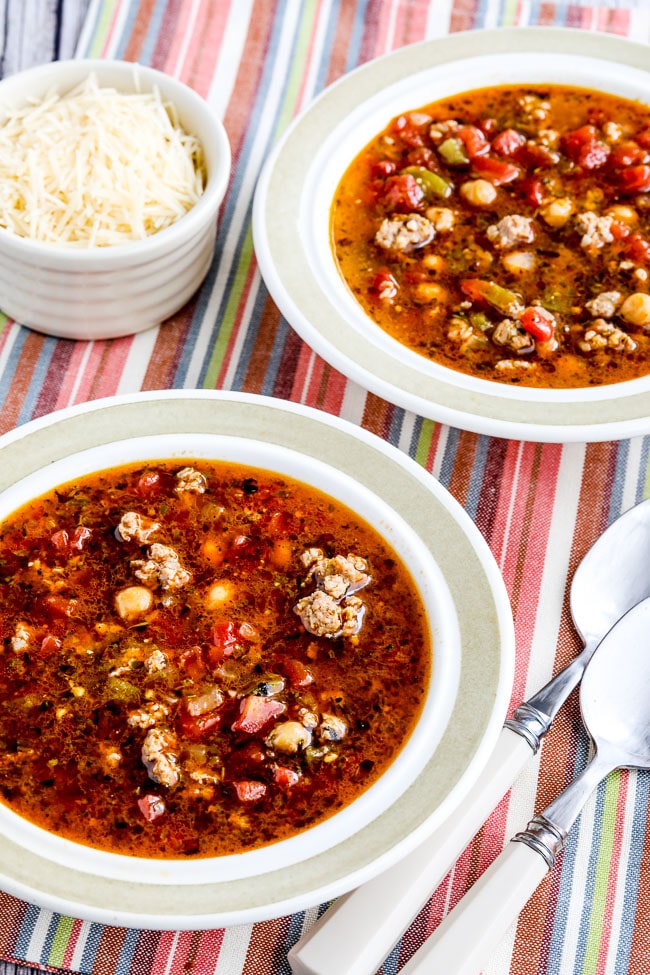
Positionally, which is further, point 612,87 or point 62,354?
point 612,87

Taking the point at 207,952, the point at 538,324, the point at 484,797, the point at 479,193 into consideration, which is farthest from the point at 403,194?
the point at 207,952

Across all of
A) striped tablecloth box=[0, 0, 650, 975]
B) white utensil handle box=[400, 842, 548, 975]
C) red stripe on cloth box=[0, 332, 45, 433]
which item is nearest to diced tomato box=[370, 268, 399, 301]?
striped tablecloth box=[0, 0, 650, 975]

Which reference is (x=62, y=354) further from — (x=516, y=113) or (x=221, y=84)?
(x=516, y=113)

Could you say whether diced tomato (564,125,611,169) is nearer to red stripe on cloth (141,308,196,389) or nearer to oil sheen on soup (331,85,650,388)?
oil sheen on soup (331,85,650,388)

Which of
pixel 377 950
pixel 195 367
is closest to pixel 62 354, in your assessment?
pixel 195 367

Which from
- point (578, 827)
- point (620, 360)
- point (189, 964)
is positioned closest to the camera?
point (189, 964)

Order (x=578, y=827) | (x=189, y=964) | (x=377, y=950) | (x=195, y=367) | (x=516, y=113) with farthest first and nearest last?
(x=516, y=113) → (x=195, y=367) → (x=578, y=827) → (x=189, y=964) → (x=377, y=950)

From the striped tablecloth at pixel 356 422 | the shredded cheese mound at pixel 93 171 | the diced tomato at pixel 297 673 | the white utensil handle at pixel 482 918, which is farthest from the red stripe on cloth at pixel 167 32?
the white utensil handle at pixel 482 918
